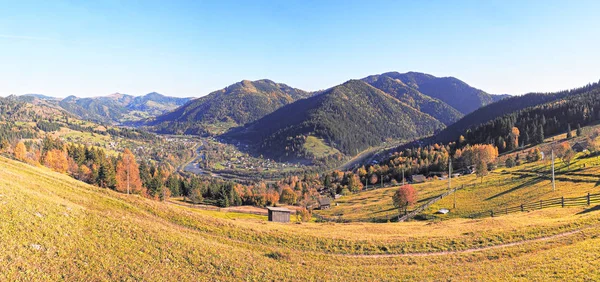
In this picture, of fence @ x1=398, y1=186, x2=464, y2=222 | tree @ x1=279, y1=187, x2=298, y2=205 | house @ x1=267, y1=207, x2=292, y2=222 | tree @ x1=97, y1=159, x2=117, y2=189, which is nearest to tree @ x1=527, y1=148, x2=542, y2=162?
fence @ x1=398, y1=186, x2=464, y2=222

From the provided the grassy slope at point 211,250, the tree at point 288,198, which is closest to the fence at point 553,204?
the grassy slope at point 211,250

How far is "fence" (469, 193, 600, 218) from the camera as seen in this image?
61.4 metres

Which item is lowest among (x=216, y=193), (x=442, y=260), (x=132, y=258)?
(x=216, y=193)

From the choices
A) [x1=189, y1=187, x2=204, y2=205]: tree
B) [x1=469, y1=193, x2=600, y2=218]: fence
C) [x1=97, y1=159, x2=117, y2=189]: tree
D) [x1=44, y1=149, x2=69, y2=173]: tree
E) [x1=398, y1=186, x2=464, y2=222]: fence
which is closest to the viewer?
[x1=469, y1=193, x2=600, y2=218]: fence

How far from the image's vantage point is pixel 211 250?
28.2m

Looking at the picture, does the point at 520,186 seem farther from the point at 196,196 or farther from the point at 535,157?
the point at 196,196

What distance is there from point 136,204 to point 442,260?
36.1 metres

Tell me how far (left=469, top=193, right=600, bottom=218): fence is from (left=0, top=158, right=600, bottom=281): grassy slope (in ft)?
100

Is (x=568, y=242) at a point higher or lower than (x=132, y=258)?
lower

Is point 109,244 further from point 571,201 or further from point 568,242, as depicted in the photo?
point 571,201

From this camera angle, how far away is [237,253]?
94.2 ft

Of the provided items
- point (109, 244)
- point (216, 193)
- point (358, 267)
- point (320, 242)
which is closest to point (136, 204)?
point (109, 244)

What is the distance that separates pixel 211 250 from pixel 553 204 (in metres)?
73.6

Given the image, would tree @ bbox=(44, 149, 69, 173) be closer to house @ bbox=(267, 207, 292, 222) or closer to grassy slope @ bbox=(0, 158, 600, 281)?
house @ bbox=(267, 207, 292, 222)
